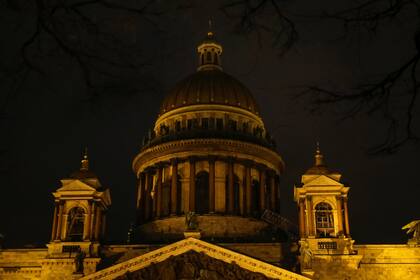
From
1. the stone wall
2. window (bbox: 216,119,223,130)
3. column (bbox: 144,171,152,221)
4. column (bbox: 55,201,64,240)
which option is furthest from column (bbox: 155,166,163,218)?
the stone wall

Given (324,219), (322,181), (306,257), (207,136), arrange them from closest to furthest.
Answer: (306,257) → (322,181) → (324,219) → (207,136)

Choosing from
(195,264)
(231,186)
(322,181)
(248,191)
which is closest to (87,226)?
(195,264)

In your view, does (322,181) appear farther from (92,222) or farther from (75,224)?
(75,224)

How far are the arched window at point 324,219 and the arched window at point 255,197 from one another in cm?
846

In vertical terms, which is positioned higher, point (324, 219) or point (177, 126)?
point (177, 126)

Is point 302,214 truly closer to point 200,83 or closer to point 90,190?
point 90,190

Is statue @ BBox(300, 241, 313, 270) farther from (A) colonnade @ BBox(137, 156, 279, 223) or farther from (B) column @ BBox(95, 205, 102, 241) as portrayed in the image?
(B) column @ BBox(95, 205, 102, 241)

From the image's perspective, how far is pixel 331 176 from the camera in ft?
149

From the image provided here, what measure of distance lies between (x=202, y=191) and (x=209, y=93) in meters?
8.86

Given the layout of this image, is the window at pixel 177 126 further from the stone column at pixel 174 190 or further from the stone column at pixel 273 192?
the stone column at pixel 273 192

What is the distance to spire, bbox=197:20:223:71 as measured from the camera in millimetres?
61969

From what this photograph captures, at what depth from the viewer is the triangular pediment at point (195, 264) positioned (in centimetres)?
3788

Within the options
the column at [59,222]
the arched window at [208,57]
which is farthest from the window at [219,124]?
the column at [59,222]

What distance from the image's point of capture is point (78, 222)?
46781mm
